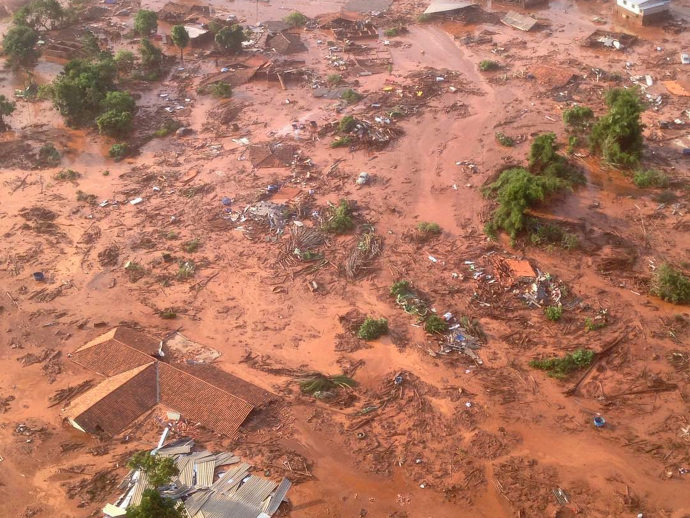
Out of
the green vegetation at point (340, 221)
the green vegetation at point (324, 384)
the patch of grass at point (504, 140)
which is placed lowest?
the green vegetation at point (324, 384)

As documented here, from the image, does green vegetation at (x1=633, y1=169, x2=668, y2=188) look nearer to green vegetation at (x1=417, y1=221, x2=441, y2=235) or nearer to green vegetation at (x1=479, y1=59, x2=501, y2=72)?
green vegetation at (x1=417, y1=221, x2=441, y2=235)

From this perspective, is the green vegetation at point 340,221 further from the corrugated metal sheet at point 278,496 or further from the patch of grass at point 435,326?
the corrugated metal sheet at point 278,496

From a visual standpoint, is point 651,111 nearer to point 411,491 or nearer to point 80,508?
point 411,491

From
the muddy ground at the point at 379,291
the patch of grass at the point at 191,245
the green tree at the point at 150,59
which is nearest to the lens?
the muddy ground at the point at 379,291

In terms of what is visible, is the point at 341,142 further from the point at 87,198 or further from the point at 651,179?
the point at 651,179

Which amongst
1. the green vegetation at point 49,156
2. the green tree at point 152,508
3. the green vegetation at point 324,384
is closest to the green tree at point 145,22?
the green vegetation at point 49,156

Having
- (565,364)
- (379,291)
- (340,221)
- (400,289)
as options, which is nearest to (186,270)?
(340,221)
